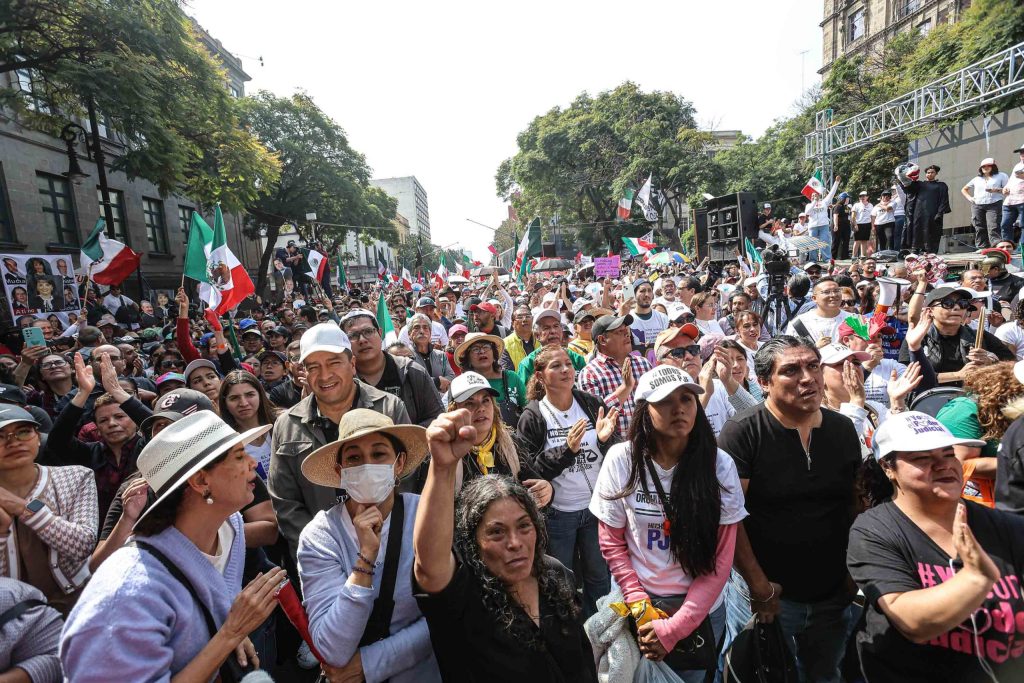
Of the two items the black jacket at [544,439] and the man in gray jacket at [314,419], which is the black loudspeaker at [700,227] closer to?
the black jacket at [544,439]

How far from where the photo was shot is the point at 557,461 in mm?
3201

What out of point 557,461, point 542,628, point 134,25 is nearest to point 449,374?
point 557,461

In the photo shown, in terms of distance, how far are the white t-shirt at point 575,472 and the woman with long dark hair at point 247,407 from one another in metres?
1.97

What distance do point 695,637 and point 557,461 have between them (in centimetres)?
112

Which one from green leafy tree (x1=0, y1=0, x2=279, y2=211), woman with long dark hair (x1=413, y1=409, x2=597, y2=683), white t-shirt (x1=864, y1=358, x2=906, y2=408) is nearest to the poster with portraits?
green leafy tree (x1=0, y1=0, x2=279, y2=211)

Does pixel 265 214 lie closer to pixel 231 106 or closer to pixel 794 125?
pixel 231 106

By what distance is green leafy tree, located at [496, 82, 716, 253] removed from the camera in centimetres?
3459

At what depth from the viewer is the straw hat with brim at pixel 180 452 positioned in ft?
5.97

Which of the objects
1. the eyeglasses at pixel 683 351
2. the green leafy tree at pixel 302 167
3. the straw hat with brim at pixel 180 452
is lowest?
the eyeglasses at pixel 683 351

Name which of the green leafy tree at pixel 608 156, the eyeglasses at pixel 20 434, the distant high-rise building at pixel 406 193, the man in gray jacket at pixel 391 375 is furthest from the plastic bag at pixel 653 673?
the distant high-rise building at pixel 406 193

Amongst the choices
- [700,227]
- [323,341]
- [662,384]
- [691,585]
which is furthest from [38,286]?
[700,227]

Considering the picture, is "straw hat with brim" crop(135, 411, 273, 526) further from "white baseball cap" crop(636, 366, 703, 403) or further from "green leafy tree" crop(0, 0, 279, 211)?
"green leafy tree" crop(0, 0, 279, 211)

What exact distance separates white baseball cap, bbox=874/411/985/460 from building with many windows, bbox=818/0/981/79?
42009mm

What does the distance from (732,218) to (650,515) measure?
1115 centimetres
